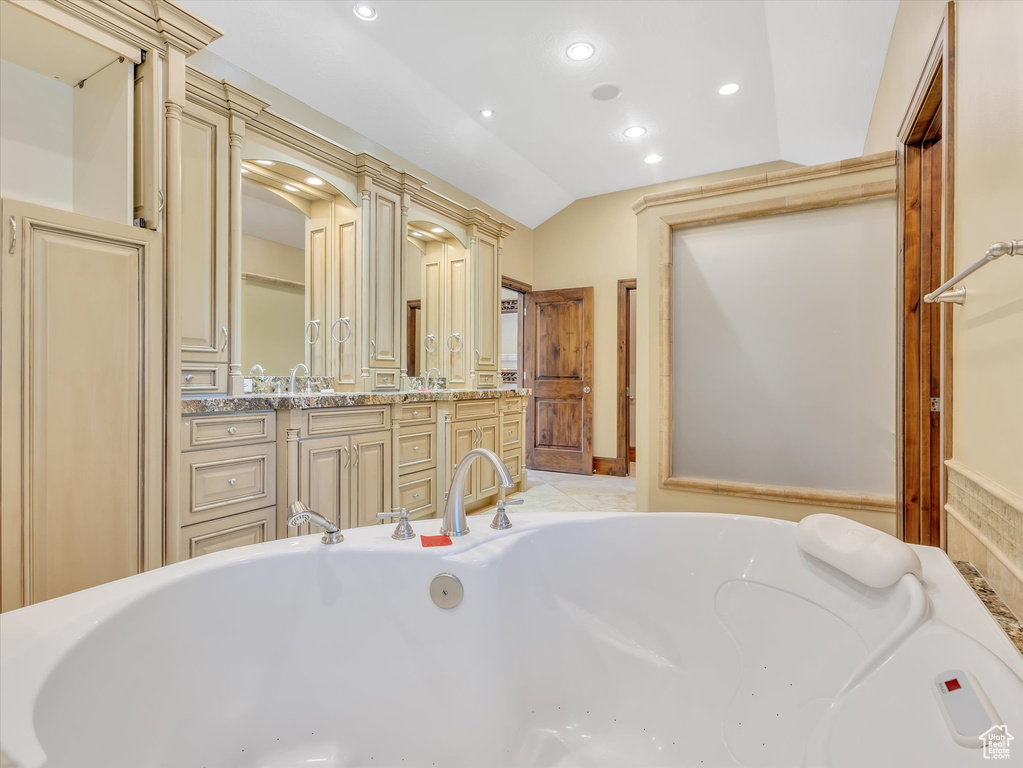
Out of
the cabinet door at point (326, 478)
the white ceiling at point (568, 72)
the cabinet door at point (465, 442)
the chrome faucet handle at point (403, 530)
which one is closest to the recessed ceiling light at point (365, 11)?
the white ceiling at point (568, 72)

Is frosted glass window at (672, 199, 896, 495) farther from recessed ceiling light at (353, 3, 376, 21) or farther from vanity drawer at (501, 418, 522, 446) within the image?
recessed ceiling light at (353, 3, 376, 21)

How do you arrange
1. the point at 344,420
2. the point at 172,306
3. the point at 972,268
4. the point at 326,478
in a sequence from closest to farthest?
the point at 972,268 < the point at 172,306 < the point at 326,478 < the point at 344,420

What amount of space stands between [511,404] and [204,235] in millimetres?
2514

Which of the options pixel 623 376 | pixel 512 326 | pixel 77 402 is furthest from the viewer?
pixel 512 326

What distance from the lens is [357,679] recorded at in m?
1.22

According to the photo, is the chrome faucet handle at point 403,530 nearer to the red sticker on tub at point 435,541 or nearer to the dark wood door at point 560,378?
the red sticker on tub at point 435,541

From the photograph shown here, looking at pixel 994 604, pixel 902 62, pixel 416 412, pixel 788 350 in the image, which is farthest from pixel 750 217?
pixel 416 412

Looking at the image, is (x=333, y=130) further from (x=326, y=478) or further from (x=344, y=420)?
(x=326, y=478)

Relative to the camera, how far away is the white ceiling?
8.50ft

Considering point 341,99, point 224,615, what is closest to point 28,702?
point 224,615

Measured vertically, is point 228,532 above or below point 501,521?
below

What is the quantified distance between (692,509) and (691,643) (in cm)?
107

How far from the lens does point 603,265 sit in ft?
17.0

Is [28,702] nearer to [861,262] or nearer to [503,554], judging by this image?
[503,554]
